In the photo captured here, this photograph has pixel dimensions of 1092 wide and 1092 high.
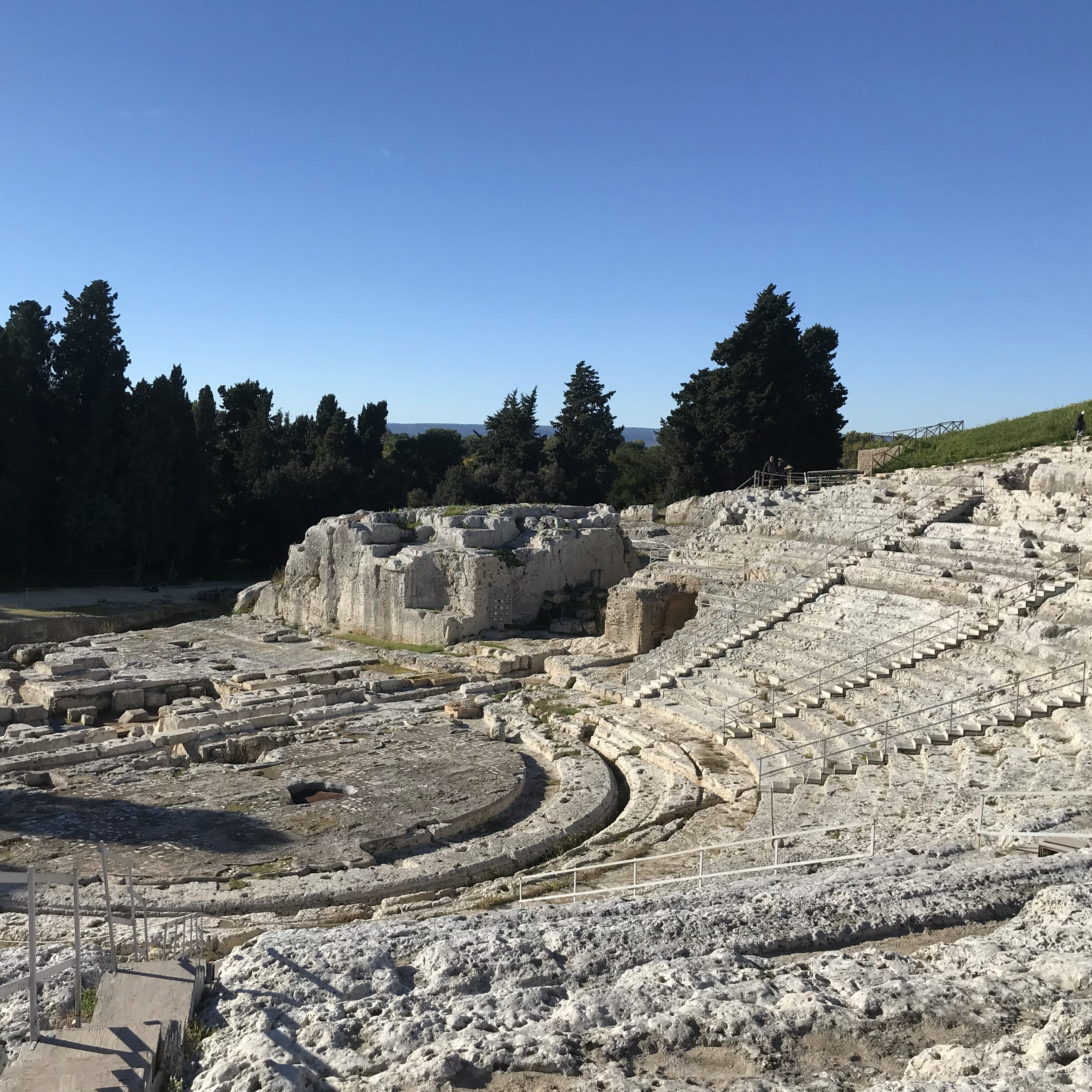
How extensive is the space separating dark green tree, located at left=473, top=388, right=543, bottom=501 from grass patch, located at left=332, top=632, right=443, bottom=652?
16.7m

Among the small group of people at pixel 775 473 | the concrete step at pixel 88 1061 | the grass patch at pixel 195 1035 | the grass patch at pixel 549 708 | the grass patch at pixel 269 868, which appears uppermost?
the small group of people at pixel 775 473

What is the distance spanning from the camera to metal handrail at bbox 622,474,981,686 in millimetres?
17047

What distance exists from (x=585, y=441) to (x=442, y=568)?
824 inches

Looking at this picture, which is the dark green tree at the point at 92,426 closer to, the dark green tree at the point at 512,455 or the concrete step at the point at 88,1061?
the dark green tree at the point at 512,455

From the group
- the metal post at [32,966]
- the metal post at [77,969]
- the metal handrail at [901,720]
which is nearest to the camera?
the metal post at [32,966]

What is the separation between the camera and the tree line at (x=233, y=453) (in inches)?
1214

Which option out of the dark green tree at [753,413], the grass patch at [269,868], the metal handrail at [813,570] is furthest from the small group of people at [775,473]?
the grass patch at [269,868]

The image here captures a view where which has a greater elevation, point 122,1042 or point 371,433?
point 371,433

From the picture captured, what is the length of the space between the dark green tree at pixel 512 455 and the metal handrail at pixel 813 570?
776 inches

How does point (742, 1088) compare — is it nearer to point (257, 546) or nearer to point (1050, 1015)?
point (1050, 1015)

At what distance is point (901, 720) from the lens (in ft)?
39.6

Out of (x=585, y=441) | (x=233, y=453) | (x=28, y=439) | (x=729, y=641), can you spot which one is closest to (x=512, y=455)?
(x=585, y=441)

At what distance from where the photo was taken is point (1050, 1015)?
14.8 ft

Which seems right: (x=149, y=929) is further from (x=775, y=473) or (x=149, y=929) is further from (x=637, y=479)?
(x=637, y=479)
